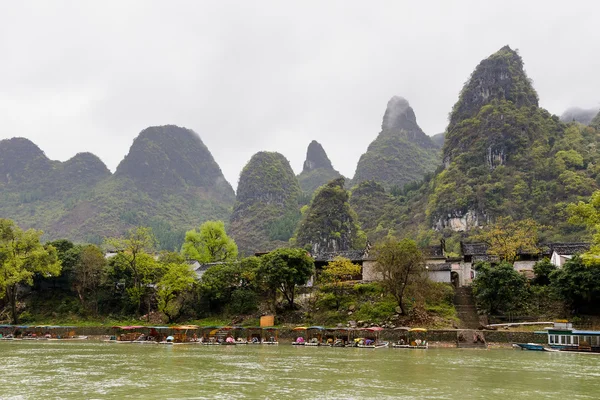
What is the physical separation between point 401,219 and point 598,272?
10134 cm

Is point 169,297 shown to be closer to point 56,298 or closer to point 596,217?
point 56,298

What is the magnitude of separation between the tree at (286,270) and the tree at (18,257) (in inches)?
1033

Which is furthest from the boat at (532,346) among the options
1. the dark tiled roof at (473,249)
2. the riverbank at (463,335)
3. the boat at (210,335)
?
the boat at (210,335)

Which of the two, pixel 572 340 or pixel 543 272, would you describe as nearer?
pixel 572 340

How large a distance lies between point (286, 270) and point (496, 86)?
116 m

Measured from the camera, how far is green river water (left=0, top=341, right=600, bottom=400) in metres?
19.2

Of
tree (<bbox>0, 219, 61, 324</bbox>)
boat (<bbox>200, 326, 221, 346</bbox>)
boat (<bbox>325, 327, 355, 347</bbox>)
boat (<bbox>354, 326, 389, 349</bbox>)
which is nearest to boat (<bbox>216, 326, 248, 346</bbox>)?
boat (<bbox>200, 326, 221, 346</bbox>)

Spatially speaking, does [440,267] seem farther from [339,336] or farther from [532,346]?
[532,346]

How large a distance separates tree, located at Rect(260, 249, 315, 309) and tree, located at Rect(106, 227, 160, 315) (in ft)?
48.3

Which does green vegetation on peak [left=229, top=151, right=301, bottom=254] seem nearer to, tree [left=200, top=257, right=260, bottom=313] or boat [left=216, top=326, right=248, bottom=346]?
tree [left=200, top=257, right=260, bottom=313]

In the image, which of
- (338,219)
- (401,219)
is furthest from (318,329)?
(401,219)

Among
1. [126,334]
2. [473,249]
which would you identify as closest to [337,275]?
[473,249]

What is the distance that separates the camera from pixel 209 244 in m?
78.4

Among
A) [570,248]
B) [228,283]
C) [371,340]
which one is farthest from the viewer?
[228,283]
